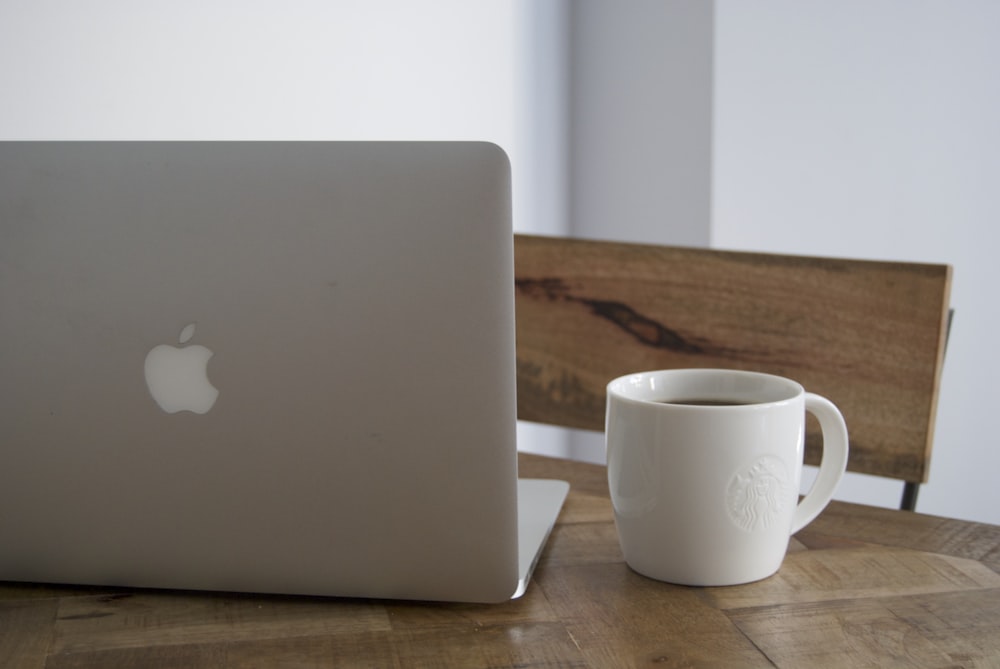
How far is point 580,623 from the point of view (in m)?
0.50

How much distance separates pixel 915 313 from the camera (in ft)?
2.85

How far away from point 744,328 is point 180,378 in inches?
23.9

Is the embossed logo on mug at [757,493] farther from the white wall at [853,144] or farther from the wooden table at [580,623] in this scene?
the white wall at [853,144]

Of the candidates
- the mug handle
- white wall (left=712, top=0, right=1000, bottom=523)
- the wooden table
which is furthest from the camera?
white wall (left=712, top=0, right=1000, bottom=523)

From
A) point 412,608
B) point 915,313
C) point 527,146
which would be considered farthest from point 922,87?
point 412,608

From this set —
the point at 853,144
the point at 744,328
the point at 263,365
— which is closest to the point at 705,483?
the point at 263,365

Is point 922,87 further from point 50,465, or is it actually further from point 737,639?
point 50,465

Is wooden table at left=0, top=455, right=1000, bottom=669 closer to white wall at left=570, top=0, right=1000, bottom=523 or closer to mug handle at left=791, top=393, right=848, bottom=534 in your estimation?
mug handle at left=791, top=393, right=848, bottom=534

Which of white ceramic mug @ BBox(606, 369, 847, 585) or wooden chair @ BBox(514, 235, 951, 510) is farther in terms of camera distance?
wooden chair @ BBox(514, 235, 951, 510)

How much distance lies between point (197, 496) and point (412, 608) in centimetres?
14

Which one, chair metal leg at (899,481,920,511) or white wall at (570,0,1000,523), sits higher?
white wall at (570,0,1000,523)

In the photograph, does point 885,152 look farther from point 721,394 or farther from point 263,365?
point 263,365

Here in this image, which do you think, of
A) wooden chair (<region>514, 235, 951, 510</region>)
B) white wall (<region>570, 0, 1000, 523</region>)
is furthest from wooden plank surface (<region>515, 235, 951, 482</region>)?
white wall (<region>570, 0, 1000, 523</region>)

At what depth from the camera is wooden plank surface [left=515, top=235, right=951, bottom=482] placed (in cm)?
87
